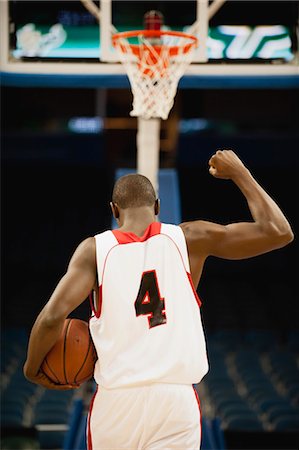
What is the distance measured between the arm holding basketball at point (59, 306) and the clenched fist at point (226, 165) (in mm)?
581

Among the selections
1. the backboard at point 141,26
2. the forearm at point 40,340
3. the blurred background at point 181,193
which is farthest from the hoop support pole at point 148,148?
the blurred background at point 181,193

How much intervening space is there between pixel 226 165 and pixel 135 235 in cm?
44

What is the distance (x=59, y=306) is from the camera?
2.87m

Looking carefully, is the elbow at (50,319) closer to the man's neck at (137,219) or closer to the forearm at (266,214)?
the man's neck at (137,219)

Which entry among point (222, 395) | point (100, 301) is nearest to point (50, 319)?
point (100, 301)

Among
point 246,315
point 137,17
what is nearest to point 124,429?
point 137,17

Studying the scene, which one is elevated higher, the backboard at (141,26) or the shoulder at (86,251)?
the backboard at (141,26)

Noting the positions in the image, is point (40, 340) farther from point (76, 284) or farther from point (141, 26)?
point (141, 26)

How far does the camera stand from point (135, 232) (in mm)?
3111

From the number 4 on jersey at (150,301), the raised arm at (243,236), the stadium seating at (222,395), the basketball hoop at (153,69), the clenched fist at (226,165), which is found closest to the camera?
the number 4 on jersey at (150,301)

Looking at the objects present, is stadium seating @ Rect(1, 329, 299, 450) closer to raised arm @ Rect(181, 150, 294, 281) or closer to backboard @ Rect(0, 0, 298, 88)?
backboard @ Rect(0, 0, 298, 88)

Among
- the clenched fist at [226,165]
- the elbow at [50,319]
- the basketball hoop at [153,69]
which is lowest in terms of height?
the elbow at [50,319]

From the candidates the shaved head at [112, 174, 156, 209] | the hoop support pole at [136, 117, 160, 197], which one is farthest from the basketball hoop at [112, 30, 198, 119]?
the shaved head at [112, 174, 156, 209]

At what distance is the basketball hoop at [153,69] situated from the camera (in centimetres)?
479
